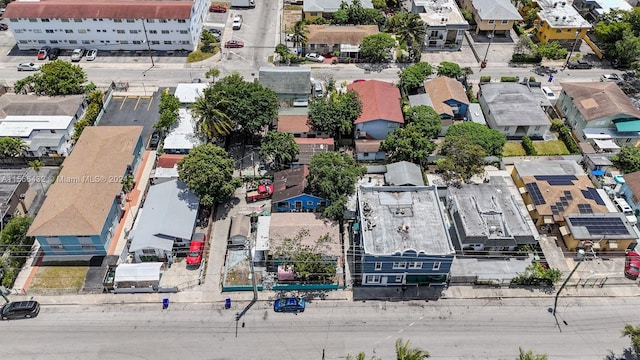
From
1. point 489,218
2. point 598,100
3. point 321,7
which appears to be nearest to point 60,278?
point 489,218

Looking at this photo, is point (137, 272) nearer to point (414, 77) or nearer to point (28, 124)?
point (28, 124)

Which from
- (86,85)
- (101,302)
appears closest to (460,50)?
(86,85)

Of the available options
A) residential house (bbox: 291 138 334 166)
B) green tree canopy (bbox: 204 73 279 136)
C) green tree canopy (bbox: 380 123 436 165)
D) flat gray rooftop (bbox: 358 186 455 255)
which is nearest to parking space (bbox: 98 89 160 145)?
green tree canopy (bbox: 204 73 279 136)

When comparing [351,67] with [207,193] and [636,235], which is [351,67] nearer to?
[207,193]

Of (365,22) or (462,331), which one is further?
(365,22)

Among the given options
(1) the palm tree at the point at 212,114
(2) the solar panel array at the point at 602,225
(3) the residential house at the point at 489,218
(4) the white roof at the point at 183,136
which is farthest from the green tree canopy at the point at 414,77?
(4) the white roof at the point at 183,136

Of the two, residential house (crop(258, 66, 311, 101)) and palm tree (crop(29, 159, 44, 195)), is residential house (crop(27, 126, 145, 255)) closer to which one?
palm tree (crop(29, 159, 44, 195))

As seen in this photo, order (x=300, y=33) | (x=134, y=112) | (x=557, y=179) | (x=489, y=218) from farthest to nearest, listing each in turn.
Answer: (x=300, y=33) < (x=134, y=112) < (x=557, y=179) < (x=489, y=218)
